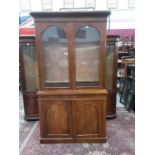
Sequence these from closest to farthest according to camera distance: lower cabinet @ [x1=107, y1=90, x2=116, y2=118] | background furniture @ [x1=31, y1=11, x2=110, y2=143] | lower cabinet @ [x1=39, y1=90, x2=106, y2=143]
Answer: background furniture @ [x1=31, y1=11, x2=110, y2=143], lower cabinet @ [x1=39, y1=90, x2=106, y2=143], lower cabinet @ [x1=107, y1=90, x2=116, y2=118]

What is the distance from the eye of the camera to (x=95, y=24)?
269 centimetres

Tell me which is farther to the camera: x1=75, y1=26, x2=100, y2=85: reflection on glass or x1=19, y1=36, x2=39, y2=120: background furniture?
x1=19, y1=36, x2=39, y2=120: background furniture

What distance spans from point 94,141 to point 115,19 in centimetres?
727

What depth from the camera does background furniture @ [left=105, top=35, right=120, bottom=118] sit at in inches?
146

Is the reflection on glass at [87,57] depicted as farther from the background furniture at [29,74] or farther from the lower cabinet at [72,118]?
the background furniture at [29,74]

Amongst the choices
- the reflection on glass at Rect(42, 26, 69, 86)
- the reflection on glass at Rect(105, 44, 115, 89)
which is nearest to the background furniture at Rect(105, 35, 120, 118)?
the reflection on glass at Rect(105, 44, 115, 89)

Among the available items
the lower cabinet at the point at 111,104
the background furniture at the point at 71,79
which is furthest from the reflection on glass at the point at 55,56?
the lower cabinet at the point at 111,104

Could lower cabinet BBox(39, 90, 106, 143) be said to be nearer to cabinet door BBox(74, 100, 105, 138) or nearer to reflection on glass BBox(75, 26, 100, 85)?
cabinet door BBox(74, 100, 105, 138)

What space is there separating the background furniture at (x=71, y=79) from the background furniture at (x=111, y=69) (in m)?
0.94

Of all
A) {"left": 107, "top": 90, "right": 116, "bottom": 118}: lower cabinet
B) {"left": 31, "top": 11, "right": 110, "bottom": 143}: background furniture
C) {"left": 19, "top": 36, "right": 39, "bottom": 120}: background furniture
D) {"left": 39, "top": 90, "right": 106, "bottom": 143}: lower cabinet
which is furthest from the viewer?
{"left": 107, "top": 90, "right": 116, "bottom": 118}: lower cabinet

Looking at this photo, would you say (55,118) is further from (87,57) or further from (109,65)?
(109,65)

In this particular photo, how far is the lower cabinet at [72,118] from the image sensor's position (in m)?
2.87

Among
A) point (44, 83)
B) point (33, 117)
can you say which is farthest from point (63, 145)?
point (33, 117)
